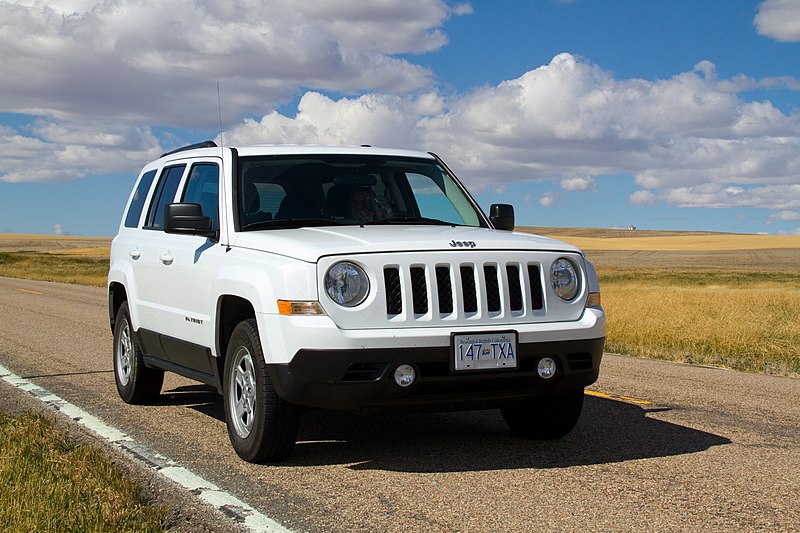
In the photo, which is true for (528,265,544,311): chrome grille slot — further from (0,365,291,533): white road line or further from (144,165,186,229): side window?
(144,165,186,229): side window

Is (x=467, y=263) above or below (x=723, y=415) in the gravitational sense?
above

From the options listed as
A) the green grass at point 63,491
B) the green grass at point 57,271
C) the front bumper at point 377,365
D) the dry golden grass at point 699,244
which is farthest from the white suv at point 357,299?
the dry golden grass at point 699,244

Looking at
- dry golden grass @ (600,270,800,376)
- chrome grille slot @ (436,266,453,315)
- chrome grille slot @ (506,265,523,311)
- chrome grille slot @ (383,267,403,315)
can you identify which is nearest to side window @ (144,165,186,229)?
chrome grille slot @ (383,267,403,315)

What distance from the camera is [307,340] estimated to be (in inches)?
205

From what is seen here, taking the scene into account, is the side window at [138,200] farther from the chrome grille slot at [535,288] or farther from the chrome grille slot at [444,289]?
the chrome grille slot at [535,288]

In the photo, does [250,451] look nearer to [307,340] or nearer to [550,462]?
[307,340]

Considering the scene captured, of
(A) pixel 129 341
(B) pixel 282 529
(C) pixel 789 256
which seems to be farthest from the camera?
(C) pixel 789 256

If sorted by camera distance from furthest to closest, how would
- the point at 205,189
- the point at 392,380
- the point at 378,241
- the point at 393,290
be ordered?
the point at 205,189, the point at 378,241, the point at 393,290, the point at 392,380

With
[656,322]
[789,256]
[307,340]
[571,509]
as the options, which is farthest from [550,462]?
[789,256]

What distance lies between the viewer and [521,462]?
18.9 feet

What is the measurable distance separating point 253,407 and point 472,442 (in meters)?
1.49

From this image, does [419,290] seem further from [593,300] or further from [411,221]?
[411,221]

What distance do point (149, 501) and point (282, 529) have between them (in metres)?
0.86

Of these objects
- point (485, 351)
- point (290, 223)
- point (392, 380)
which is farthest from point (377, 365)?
point (290, 223)
